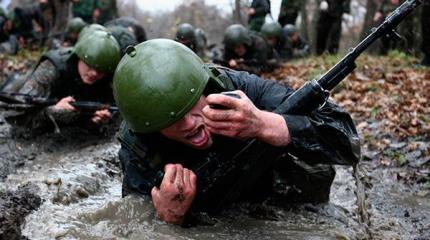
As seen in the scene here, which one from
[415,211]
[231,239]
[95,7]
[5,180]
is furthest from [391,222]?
[95,7]

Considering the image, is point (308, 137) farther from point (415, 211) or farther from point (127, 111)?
point (415, 211)

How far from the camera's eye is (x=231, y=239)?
10.6 ft

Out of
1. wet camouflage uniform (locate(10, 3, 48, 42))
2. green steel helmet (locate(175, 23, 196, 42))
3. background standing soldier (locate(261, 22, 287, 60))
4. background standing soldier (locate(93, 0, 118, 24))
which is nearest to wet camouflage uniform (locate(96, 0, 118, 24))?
background standing soldier (locate(93, 0, 118, 24))

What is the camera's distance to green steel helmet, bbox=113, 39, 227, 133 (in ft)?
9.62

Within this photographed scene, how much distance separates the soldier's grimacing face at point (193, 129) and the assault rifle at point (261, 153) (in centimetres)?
21

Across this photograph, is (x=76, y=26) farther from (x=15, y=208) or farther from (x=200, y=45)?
(x=15, y=208)

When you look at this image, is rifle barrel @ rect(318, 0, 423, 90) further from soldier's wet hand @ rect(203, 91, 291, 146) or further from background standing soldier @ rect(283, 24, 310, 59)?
background standing soldier @ rect(283, 24, 310, 59)

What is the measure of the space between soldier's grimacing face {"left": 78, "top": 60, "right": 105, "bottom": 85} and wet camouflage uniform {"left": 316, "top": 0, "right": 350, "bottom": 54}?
796cm

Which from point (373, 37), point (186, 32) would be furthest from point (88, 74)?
point (186, 32)

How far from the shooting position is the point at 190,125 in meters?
2.99

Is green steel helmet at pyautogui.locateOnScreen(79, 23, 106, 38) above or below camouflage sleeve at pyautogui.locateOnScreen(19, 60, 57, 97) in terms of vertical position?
above

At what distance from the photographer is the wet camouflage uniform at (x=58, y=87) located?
6.49 meters

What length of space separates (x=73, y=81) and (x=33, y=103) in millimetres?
518

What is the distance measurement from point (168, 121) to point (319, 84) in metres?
0.84
